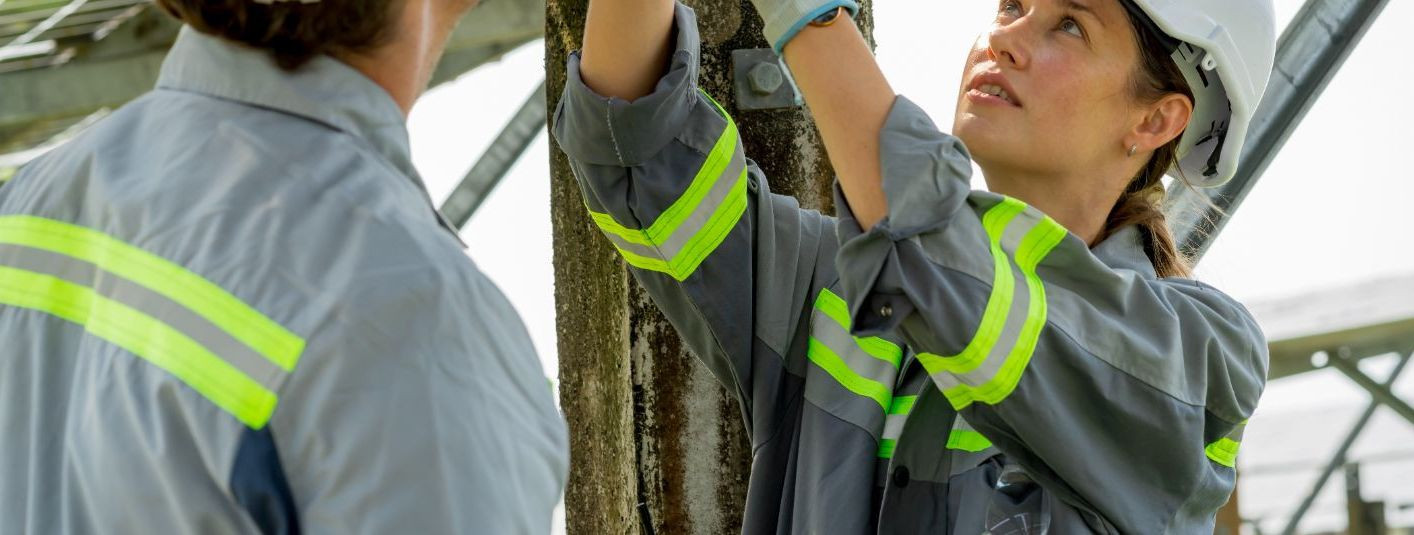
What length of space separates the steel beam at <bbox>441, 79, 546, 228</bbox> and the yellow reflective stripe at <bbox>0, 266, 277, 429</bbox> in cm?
516

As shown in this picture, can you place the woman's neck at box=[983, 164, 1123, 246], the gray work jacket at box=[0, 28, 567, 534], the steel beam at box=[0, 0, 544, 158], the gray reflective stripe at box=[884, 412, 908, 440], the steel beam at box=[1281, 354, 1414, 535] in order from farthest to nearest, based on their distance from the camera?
the steel beam at box=[0, 0, 544, 158] < the steel beam at box=[1281, 354, 1414, 535] < the woman's neck at box=[983, 164, 1123, 246] < the gray reflective stripe at box=[884, 412, 908, 440] < the gray work jacket at box=[0, 28, 567, 534]

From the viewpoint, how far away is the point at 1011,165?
276cm

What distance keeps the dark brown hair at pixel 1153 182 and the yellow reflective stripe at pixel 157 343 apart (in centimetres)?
171

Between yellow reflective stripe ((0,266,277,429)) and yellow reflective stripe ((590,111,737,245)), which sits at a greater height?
yellow reflective stripe ((0,266,277,429))

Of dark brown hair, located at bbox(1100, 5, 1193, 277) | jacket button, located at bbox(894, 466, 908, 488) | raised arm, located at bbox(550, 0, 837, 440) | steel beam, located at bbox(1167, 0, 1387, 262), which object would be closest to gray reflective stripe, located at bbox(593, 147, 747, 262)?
raised arm, located at bbox(550, 0, 837, 440)

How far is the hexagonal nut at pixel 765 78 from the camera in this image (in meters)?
3.04

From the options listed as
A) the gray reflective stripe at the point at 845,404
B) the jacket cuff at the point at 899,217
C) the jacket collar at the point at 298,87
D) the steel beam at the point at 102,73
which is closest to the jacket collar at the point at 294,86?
the jacket collar at the point at 298,87

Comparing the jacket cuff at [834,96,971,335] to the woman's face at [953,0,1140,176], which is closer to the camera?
the jacket cuff at [834,96,971,335]

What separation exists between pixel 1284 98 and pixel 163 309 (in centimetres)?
258

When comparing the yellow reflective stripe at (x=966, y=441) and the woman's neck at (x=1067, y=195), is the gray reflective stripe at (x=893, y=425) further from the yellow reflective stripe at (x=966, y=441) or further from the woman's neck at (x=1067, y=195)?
the woman's neck at (x=1067, y=195)

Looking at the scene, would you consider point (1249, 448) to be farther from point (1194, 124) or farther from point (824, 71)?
point (824, 71)

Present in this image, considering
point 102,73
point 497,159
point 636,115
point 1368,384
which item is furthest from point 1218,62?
point 102,73

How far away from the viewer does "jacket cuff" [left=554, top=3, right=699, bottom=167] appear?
8.45 ft

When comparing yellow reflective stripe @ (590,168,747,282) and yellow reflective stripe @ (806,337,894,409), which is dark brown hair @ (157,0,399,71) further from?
yellow reflective stripe @ (806,337,894,409)
